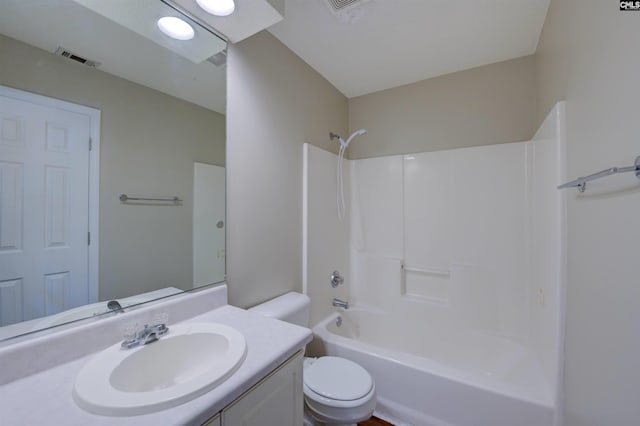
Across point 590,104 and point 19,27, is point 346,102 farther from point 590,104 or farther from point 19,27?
point 19,27

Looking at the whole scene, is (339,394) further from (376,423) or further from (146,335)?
(146,335)

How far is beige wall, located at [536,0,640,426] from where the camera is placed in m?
0.73

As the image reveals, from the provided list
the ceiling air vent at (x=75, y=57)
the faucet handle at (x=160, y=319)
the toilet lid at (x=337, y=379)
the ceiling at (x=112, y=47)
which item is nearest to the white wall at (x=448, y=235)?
the toilet lid at (x=337, y=379)

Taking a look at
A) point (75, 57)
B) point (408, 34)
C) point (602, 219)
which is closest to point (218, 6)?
point (75, 57)

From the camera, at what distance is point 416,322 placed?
7.16 feet

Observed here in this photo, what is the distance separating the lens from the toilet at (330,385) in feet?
4.03

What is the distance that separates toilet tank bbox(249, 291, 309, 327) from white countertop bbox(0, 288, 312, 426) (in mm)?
495

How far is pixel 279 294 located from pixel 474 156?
6.12ft

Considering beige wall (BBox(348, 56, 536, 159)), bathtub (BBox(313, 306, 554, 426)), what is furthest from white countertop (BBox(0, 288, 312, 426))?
beige wall (BBox(348, 56, 536, 159))

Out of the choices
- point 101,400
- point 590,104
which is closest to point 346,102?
point 590,104

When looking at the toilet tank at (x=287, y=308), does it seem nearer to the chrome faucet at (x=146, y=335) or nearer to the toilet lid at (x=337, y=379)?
the toilet lid at (x=337, y=379)

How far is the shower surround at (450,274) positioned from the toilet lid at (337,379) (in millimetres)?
196

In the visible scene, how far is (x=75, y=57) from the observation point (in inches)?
35.4

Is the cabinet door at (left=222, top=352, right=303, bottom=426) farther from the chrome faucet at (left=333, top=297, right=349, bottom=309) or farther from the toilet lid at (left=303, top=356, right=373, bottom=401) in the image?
the chrome faucet at (left=333, top=297, right=349, bottom=309)
